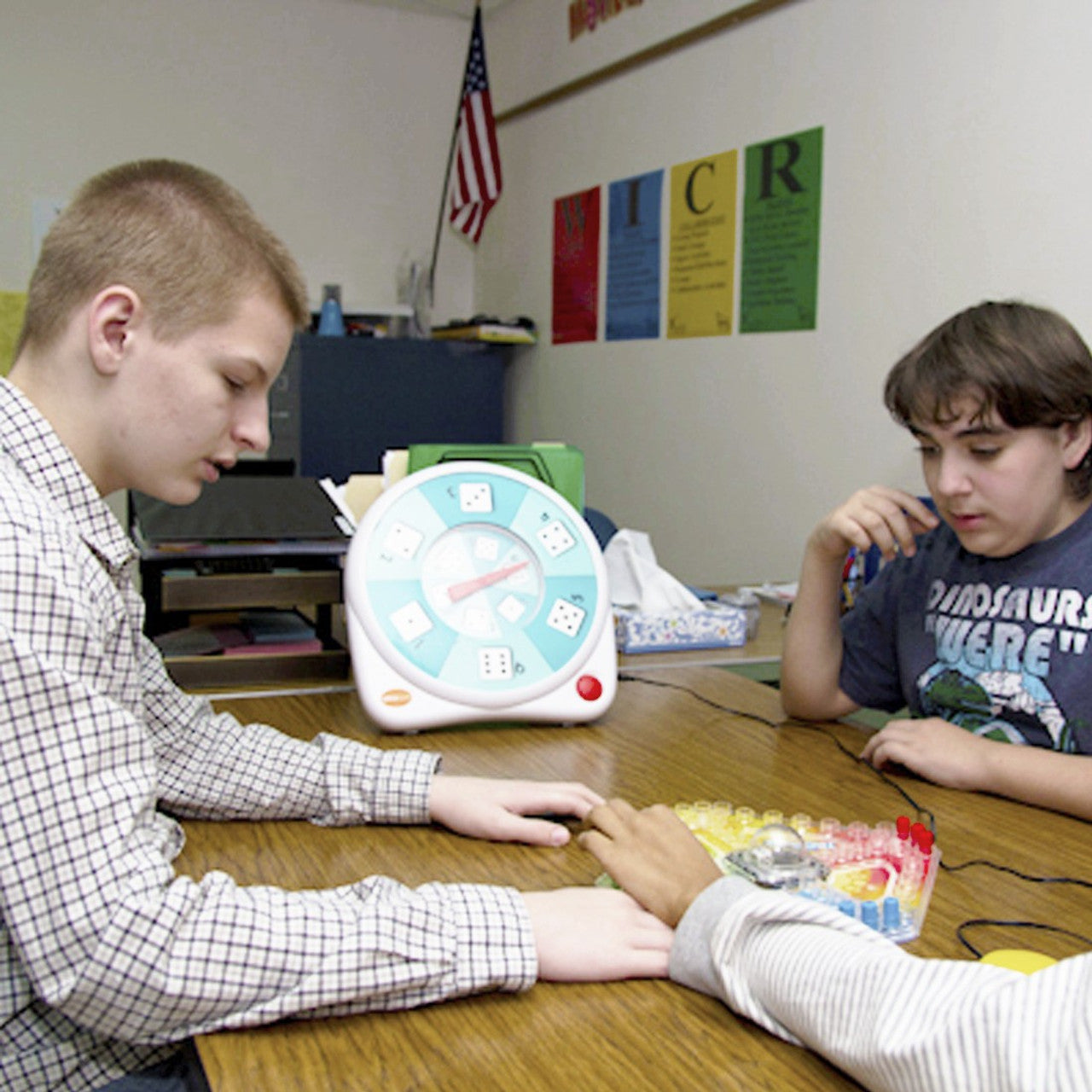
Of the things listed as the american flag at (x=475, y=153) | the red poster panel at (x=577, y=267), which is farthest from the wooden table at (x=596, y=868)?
the american flag at (x=475, y=153)

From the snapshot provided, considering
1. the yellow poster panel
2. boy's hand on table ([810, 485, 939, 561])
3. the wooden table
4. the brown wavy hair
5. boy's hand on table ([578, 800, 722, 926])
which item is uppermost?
the yellow poster panel

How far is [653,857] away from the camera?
886 mm

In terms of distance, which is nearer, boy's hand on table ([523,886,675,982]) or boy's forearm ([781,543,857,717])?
boy's hand on table ([523,886,675,982])

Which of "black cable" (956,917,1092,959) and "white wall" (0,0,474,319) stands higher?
"white wall" (0,0,474,319)

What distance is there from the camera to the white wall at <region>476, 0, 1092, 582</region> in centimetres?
239

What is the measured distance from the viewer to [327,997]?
2.35ft

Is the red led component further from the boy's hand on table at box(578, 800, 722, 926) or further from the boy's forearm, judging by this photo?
the boy's hand on table at box(578, 800, 722, 926)

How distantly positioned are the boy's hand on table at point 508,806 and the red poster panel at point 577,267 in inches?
124

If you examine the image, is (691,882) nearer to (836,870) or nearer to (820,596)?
(836,870)

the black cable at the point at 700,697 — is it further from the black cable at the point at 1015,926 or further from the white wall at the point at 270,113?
the white wall at the point at 270,113

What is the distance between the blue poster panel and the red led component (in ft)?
8.03

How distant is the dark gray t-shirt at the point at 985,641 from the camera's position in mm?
1247

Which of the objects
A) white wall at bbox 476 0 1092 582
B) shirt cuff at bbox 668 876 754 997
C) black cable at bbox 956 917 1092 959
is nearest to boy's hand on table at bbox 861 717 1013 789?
black cable at bbox 956 917 1092 959

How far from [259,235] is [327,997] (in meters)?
0.56
